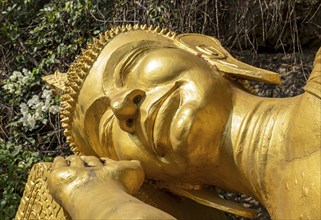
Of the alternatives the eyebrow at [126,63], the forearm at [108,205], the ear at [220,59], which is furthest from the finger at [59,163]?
the ear at [220,59]

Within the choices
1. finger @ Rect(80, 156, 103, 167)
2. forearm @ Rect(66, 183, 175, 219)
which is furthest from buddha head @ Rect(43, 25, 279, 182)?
forearm @ Rect(66, 183, 175, 219)

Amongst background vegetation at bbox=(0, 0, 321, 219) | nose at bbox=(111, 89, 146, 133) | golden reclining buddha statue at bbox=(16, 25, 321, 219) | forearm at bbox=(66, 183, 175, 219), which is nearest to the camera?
forearm at bbox=(66, 183, 175, 219)

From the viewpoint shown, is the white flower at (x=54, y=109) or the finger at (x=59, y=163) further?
the white flower at (x=54, y=109)

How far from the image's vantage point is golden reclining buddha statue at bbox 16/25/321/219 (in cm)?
119

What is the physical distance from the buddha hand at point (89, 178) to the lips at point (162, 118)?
119mm

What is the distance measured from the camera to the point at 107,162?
129 centimetres

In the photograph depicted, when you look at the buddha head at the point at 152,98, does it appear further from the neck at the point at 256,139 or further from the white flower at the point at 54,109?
the white flower at the point at 54,109

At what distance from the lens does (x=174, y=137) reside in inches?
53.3

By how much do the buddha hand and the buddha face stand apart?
13 cm

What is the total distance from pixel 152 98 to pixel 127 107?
0.06 m

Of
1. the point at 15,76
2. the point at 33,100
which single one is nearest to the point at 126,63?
the point at 33,100

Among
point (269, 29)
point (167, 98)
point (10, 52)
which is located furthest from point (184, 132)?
point (10, 52)

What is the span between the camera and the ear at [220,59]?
1463 millimetres

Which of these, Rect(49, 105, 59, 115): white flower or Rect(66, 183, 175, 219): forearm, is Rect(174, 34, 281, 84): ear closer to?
Rect(66, 183, 175, 219): forearm
